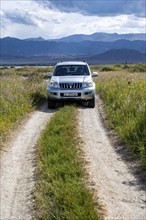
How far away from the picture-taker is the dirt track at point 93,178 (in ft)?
19.3

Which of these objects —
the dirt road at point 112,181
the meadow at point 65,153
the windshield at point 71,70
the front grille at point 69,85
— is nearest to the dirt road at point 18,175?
the meadow at point 65,153

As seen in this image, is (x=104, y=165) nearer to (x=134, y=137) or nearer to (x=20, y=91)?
(x=134, y=137)

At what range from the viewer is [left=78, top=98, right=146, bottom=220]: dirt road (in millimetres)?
5758

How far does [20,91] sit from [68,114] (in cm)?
537

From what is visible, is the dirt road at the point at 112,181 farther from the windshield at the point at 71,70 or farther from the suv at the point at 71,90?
the windshield at the point at 71,70

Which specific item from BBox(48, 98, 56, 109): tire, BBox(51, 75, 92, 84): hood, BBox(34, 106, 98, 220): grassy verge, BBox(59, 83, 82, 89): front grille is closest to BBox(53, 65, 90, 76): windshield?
BBox(51, 75, 92, 84): hood

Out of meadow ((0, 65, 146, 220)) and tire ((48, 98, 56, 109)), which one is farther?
tire ((48, 98, 56, 109))

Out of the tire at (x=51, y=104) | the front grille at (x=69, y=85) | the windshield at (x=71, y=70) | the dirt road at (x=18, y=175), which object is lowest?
the dirt road at (x=18, y=175)

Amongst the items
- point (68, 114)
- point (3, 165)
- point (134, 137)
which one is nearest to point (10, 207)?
point (3, 165)

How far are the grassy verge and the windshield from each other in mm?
8120

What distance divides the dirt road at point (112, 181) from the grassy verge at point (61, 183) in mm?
288

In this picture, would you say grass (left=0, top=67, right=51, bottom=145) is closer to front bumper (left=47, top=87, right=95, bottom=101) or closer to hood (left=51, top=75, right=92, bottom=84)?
front bumper (left=47, top=87, right=95, bottom=101)

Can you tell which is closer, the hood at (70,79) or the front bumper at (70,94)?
the front bumper at (70,94)

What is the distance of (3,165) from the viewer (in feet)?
27.3
